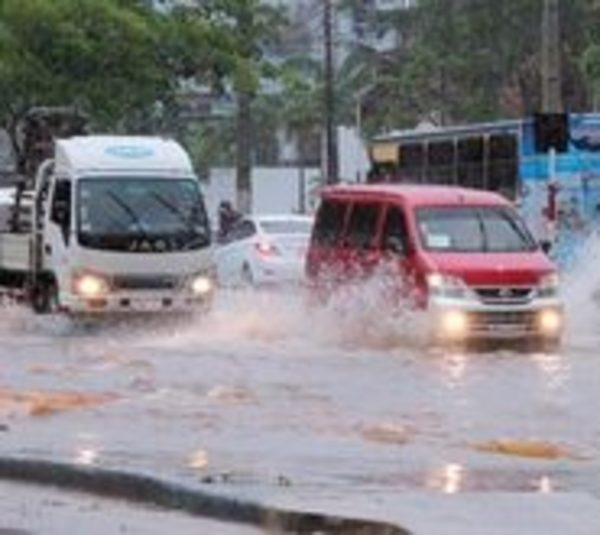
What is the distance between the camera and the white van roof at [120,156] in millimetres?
27406

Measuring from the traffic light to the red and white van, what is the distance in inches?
257

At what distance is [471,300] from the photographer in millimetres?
23516

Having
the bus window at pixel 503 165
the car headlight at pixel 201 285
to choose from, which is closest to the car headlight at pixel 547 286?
the car headlight at pixel 201 285

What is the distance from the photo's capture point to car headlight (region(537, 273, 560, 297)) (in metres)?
23.9

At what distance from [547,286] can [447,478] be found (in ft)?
38.1

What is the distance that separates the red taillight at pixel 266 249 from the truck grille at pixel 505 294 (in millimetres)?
14959

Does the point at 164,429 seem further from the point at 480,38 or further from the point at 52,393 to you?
the point at 480,38

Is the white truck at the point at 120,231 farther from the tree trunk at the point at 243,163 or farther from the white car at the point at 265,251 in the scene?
the tree trunk at the point at 243,163

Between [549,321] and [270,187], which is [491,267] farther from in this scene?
[270,187]

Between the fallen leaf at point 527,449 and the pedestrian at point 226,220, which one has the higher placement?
the fallen leaf at point 527,449

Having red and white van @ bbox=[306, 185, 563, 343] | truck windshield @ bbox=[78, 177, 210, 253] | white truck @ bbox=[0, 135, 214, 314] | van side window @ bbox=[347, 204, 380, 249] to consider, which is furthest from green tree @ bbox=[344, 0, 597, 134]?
red and white van @ bbox=[306, 185, 563, 343]

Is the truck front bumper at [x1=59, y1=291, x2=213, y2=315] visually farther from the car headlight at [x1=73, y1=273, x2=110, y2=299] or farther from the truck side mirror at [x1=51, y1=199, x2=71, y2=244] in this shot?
the truck side mirror at [x1=51, y1=199, x2=71, y2=244]

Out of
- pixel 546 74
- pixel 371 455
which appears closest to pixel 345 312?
pixel 546 74

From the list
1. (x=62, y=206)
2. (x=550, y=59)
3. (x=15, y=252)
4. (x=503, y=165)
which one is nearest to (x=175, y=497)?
(x=62, y=206)
